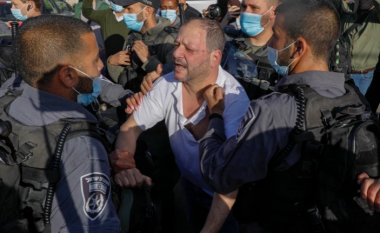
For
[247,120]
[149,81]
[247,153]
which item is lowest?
[149,81]

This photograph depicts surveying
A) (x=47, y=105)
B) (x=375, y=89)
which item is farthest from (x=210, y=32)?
(x=375, y=89)

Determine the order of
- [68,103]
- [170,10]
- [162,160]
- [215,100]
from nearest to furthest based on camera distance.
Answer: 1. [68,103]
2. [215,100]
3. [162,160]
4. [170,10]

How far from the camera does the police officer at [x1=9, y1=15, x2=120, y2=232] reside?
5.70 ft

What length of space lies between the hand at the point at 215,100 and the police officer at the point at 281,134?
0.10 meters

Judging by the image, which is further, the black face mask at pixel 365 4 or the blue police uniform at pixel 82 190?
the black face mask at pixel 365 4

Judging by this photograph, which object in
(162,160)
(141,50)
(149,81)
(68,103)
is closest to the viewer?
(68,103)

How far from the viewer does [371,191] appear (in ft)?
5.72

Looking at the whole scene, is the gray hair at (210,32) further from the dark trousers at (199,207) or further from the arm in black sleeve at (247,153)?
the dark trousers at (199,207)

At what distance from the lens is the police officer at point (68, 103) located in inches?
68.4

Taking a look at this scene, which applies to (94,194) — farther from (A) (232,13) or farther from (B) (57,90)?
(A) (232,13)

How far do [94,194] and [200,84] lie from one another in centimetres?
135

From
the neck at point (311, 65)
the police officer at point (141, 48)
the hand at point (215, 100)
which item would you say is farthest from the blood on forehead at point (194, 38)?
the police officer at point (141, 48)

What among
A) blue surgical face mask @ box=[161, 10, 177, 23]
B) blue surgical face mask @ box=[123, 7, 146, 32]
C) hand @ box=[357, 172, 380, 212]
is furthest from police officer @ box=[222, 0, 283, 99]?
hand @ box=[357, 172, 380, 212]

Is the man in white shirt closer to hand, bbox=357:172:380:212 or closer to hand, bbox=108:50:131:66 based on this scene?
hand, bbox=357:172:380:212
